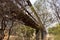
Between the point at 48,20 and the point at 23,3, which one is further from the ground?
the point at 48,20

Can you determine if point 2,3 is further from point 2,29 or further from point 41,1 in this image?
point 41,1

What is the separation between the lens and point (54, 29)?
43.4 feet

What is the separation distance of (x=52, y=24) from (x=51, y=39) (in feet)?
3.63

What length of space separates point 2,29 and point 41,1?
751 centimetres

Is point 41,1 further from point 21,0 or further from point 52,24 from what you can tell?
point 21,0

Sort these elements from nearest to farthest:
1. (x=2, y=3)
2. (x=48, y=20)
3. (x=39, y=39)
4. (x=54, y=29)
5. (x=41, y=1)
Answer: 1. (x=2, y=3)
2. (x=39, y=39)
3. (x=41, y=1)
4. (x=48, y=20)
5. (x=54, y=29)

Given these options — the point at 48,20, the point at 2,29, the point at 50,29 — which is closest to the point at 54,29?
the point at 50,29

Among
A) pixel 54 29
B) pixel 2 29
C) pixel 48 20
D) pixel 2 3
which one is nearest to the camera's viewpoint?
pixel 2 3

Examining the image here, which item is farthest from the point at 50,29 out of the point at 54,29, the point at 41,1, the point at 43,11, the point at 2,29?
the point at 2,29

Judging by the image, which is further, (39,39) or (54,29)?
(54,29)

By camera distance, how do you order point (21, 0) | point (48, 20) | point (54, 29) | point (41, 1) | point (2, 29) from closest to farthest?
point (21, 0) < point (2, 29) < point (41, 1) < point (48, 20) < point (54, 29)

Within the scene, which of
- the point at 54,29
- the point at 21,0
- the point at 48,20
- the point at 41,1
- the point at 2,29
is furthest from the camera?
the point at 54,29

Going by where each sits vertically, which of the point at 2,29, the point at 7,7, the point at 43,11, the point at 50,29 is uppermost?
the point at 43,11

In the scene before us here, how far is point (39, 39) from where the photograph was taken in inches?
403
